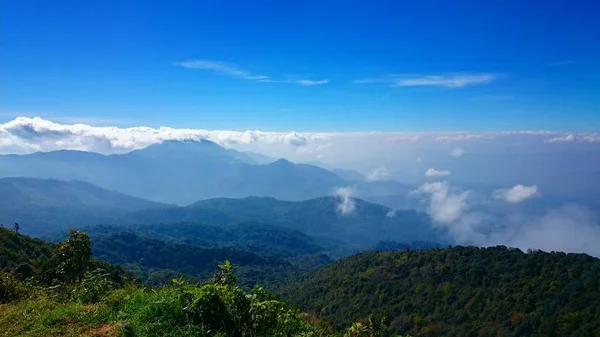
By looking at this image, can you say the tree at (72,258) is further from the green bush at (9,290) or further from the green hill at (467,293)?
the green hill at (467,293)

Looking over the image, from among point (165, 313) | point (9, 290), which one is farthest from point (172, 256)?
point (165, 313)

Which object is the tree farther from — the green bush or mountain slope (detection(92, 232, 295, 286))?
mountain slope (detection(92, 232, 295, 286))

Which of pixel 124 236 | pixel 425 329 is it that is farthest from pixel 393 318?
pixel 124 236

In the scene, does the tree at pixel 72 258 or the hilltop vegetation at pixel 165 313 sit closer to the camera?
the hilltop vegetation at pixel 165 313

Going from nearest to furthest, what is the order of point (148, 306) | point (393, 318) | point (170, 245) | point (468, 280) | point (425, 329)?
point (148, 306), point (425, 329), point (393, 318), point (468, 280), point (170, 245)

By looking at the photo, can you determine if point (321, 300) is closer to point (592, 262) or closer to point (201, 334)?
point (592, 262)

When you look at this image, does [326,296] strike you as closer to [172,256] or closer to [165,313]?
[165,313]

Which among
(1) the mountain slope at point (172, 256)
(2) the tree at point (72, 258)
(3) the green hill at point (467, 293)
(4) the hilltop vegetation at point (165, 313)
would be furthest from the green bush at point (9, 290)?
(1) the mountain slope at point (172, 256)

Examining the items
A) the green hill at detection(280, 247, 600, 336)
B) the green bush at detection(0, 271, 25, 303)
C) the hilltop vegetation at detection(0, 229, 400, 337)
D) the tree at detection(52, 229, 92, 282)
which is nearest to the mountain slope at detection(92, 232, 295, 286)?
the green hill at detection(280, 247, 600, 336)
